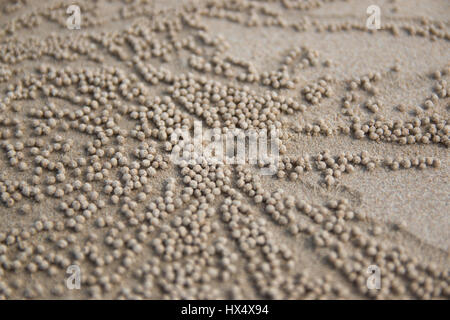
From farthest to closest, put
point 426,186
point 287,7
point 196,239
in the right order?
1. point 287,7
2. point 426,186
3. point 196,239

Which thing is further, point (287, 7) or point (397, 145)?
point (287, 7)

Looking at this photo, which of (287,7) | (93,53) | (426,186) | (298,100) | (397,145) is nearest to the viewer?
(426,186)

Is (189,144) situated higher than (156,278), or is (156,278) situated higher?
(189,144)
